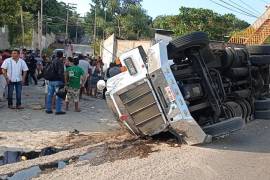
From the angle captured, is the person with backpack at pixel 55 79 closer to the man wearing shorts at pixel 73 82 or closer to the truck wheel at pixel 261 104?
the man wearing shorts at pixel 73 82

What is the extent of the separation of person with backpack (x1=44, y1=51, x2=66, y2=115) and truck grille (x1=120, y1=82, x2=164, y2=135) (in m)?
4.39

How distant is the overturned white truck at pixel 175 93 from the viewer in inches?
302

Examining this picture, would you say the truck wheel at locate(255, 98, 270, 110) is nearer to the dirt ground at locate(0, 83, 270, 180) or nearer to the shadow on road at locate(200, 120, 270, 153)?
the dirt ground at locate(0, 83, 270, 180)

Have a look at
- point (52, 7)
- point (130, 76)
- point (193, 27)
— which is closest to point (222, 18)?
point (193, 27)

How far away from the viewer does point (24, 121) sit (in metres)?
10.7

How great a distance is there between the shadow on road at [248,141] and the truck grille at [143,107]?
0.91m

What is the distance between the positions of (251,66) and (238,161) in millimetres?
4275

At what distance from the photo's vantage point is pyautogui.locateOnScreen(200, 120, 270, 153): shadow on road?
8.02 meters

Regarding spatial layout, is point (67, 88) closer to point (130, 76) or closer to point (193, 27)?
point (130, 76)

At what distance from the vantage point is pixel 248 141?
866 centimetres

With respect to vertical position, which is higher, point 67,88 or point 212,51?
point 212,51

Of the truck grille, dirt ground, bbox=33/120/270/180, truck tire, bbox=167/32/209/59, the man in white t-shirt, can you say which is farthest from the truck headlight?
the man in white t-shirt

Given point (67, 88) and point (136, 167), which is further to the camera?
point (67, 88)

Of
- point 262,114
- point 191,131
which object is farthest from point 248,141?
point 262,114
